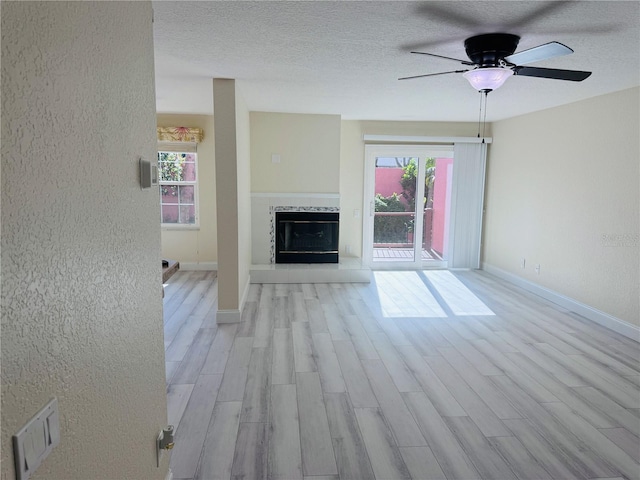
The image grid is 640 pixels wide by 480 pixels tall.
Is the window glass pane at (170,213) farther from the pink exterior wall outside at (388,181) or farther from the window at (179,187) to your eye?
the pink exterior wall outside at (388,181)

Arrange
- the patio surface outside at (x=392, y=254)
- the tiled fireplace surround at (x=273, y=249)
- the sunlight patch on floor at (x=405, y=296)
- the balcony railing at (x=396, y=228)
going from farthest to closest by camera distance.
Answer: the patio surface outside at (x=392, y=254), the balcony railing at (x=396, y=228), the tiled fireplace surround at (x=273, y=249), the sunlight patch on floor at (x=405, y=296)

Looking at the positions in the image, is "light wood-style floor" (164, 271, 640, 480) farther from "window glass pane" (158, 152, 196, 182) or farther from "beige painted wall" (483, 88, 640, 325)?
"window glass pane" (158, 152, 196, 182)

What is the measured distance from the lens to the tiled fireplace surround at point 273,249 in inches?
232

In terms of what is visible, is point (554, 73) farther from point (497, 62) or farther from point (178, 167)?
point (178, 167)

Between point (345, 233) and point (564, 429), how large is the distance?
455 cm

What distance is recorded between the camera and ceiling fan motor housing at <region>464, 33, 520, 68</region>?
261 cm

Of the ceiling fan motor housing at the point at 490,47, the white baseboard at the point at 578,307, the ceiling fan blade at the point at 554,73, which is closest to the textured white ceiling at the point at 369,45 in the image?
the ceiling fan motor housing at the point at 490,47

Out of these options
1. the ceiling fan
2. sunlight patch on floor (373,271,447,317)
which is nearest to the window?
sunlight patch on floor (373,271,447,317)

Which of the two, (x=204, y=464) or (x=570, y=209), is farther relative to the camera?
(x=570, y=209)

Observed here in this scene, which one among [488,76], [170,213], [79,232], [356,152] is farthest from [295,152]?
[79,232]

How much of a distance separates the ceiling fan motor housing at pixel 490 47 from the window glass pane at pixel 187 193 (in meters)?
4.85

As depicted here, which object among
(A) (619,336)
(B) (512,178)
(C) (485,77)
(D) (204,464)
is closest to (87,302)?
(D) (204,464)

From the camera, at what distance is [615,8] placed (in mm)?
2186

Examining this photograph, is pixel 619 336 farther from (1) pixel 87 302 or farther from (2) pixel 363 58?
(1) pixel 87 302
